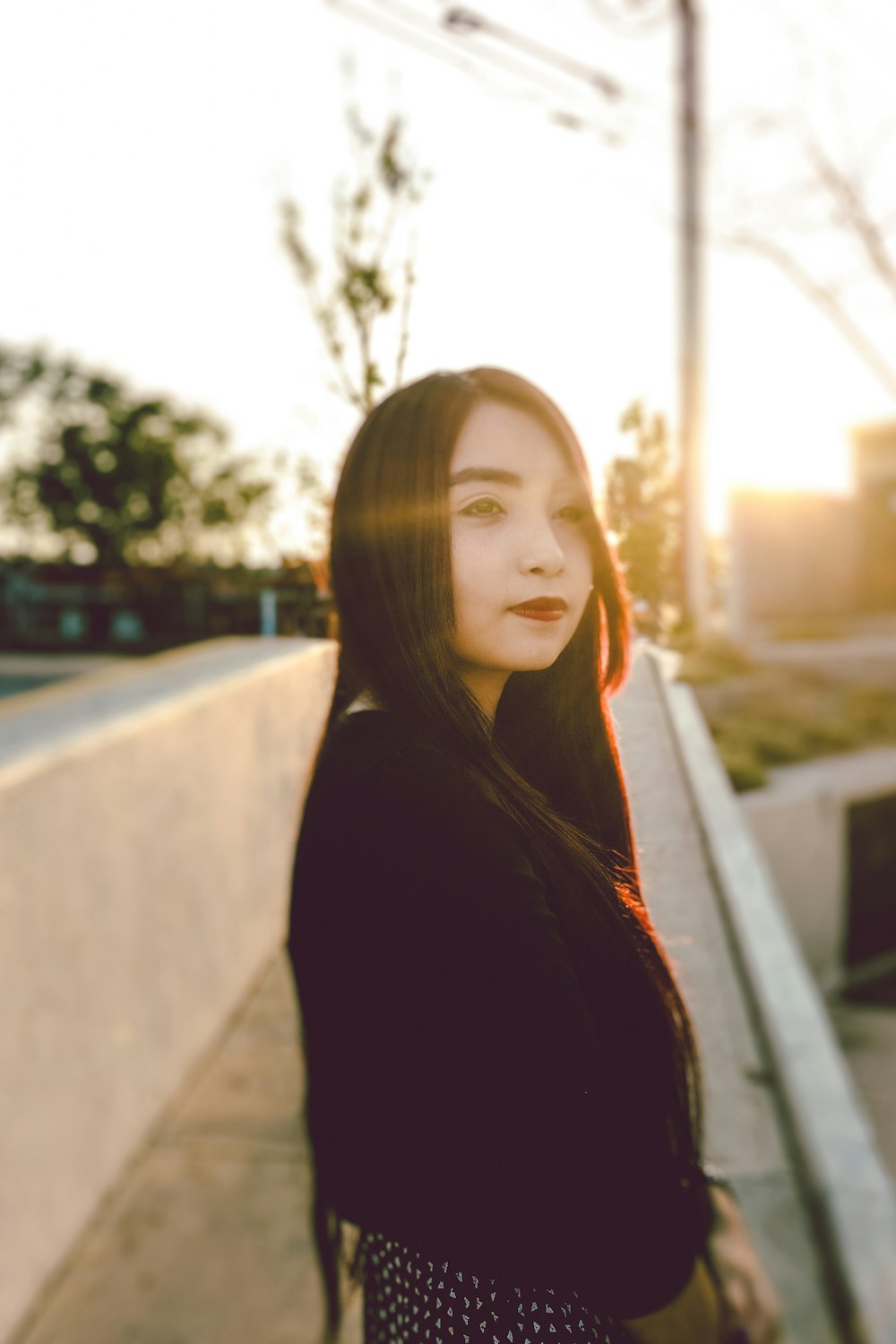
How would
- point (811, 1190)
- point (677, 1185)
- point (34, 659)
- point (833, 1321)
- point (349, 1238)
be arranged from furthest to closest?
point (34, 659) → point (811, 1190) → point (833, 1321) → point (349, 1238) → point (677, 1185)

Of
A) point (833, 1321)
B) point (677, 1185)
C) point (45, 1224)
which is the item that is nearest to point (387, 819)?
point (677, 1185)

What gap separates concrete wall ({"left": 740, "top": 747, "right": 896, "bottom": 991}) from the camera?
723 cm

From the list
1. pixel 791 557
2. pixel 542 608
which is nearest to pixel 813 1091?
pixel 542 608

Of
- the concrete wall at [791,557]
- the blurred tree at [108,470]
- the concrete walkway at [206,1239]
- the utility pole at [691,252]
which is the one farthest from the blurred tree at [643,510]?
the blurred tree at [108,470]

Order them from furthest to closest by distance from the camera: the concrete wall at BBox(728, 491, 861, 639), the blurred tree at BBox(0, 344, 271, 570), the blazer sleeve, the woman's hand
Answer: the blurred tree at BBox(0, 344, 271, 570) → the concrete wall at BBox(728, 491, 861, 639) → the woman's hand → the blazer sleeve

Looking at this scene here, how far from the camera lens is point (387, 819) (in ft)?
2.59

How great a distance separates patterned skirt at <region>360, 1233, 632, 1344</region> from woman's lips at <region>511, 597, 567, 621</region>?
0.58m

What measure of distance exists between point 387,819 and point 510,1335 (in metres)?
0.49

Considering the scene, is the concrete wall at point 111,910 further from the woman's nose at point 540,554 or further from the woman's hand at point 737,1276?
the woman's hand at point 737,1276

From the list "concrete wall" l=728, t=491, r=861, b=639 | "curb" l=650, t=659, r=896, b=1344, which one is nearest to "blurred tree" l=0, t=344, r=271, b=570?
"concrete wall" l=728, t=491, r=861, b=639

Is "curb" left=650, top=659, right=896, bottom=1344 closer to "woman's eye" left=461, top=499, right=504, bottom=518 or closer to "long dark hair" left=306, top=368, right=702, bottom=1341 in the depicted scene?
"long dark hair" left=306, top=368, right=702, bottom=1341

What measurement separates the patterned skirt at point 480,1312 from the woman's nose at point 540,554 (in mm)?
625

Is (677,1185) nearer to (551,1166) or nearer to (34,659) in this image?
(551,1166)

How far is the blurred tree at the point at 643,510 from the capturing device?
100 cm
